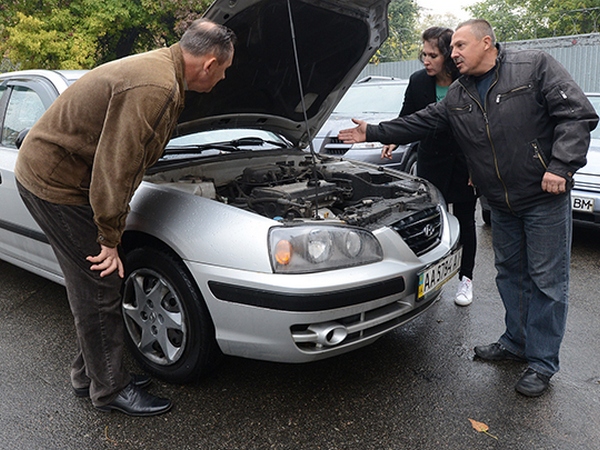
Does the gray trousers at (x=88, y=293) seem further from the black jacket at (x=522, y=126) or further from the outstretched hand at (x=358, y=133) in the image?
the black jacket at (x=522, y=126)

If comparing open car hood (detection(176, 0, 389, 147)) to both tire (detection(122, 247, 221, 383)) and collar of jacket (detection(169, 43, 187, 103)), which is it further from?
tire (detection(122, 247, 221, 383))

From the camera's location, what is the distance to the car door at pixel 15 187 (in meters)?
3.20

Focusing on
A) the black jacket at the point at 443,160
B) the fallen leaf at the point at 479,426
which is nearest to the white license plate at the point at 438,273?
the fallen leaf at the point at 479,426

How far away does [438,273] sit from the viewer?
272 centimetres

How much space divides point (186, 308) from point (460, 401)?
4.48 feet

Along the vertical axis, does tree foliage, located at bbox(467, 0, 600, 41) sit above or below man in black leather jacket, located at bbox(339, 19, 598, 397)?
above

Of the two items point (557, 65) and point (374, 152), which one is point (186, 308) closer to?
point (557, 65)

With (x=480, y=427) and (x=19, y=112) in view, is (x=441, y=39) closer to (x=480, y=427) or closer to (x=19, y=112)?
(x=480, y=427)

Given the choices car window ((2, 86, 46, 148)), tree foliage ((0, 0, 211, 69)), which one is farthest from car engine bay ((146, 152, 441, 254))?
tree foliage ((0, 0, 211, 69))

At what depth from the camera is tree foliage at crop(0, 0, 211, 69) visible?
1346cm

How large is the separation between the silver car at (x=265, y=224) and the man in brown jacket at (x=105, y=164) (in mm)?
279

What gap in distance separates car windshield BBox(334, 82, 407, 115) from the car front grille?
4826mm

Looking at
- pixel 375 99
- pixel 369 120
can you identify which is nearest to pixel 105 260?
pixel 369 120

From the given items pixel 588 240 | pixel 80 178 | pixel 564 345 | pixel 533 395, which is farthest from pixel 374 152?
pixel 80 178
